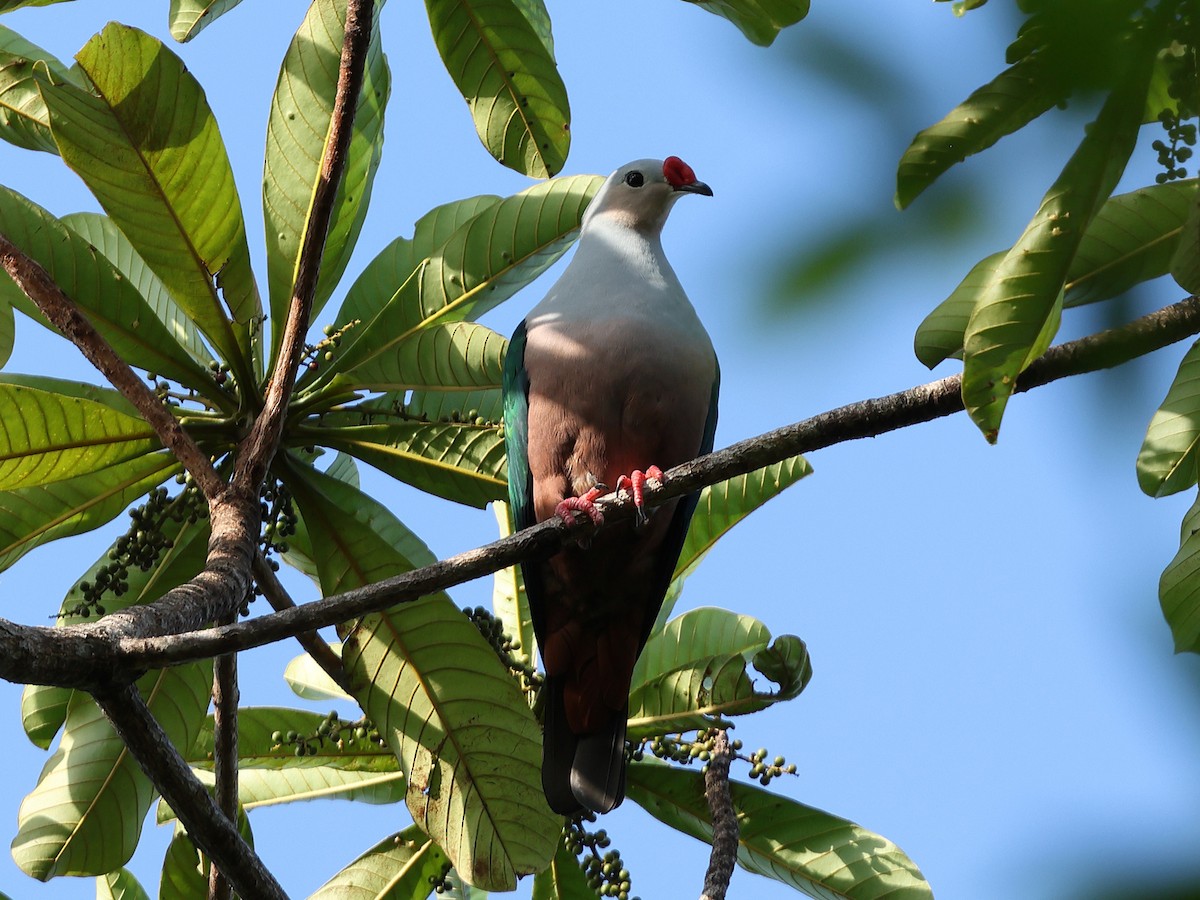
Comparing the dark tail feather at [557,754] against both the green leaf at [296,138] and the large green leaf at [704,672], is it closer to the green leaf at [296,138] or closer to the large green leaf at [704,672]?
the large green leaf at [704,672]

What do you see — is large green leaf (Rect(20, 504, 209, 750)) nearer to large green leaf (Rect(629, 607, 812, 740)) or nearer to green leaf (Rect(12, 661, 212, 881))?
green leaf (Rect(12, 661, 212, 881))

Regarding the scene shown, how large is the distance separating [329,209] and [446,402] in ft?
2.34

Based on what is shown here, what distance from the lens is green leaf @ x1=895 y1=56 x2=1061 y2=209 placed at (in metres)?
0.62

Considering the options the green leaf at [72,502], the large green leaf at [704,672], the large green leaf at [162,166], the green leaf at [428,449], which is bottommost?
the large green leaf at [704,672]

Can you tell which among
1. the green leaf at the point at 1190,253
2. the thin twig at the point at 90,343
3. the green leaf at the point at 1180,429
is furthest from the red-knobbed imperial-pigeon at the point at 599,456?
the green leaf at the point at 1190,253

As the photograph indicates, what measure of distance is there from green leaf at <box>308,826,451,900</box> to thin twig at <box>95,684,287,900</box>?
1098mm

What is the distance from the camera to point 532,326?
10.7 feet

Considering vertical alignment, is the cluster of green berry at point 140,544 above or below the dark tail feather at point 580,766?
above

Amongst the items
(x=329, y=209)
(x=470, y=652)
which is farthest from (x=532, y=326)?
(x=470, y=652)

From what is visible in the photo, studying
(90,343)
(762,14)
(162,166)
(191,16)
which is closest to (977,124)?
(762,14)

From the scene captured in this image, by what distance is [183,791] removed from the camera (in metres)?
2.08

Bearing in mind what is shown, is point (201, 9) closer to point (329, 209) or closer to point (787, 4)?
point (329, 209)

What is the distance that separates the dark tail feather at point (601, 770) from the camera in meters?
3.08

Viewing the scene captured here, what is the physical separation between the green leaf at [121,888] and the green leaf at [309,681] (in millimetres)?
754
